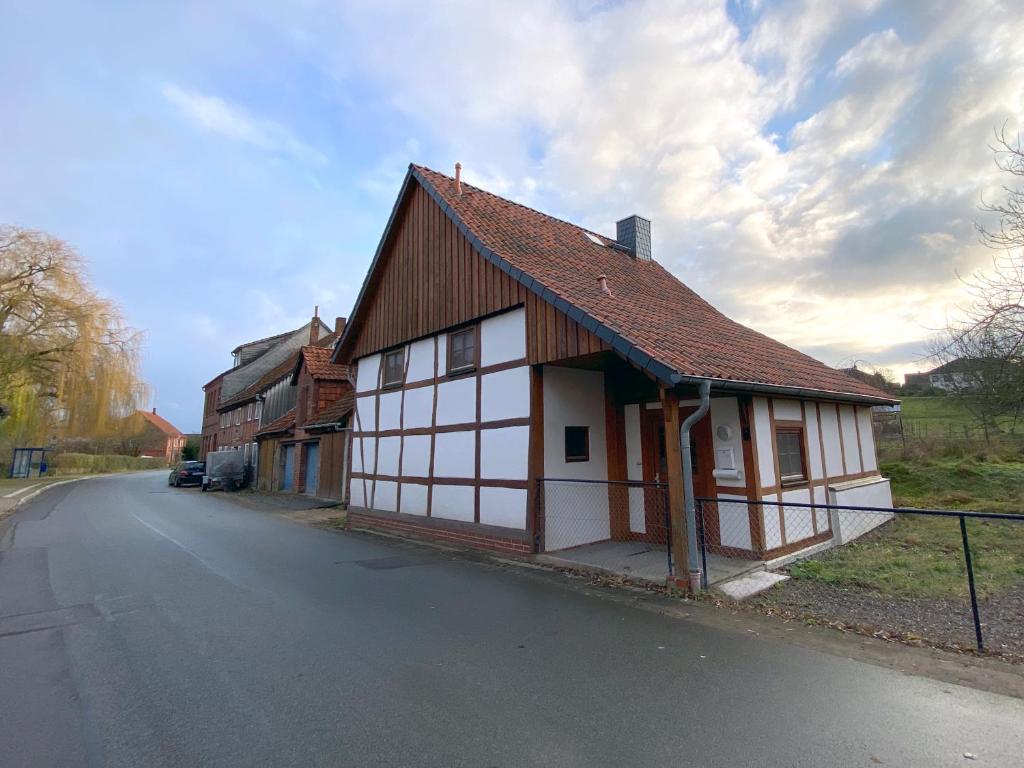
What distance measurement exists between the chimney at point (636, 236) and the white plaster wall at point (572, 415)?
6.16 m

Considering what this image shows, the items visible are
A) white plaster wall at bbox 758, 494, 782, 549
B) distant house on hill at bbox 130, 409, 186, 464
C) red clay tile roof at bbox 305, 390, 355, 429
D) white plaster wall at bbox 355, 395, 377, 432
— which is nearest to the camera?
white plaster wall at bbox 758, 494, 782, 549

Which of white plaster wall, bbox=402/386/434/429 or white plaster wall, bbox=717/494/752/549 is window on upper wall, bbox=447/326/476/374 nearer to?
white plaster wall, bbox=402/386/434/429

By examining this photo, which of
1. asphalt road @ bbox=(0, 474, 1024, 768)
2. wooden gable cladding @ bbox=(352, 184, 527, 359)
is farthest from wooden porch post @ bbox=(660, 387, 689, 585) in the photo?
wooden gable cladding @ bbox=(352, 184, 527, 359)

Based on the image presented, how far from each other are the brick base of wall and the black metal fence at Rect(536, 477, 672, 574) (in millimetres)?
570

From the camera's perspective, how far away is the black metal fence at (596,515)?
8797mm

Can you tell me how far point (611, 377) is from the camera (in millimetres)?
10227

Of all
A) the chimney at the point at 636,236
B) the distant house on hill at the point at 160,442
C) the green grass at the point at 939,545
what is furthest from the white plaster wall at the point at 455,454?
the distant house on hill at the point at 160,442

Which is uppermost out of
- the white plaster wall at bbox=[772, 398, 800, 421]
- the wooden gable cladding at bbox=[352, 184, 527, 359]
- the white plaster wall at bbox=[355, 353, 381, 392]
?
the wooden gable cladding at bbox=[352, 184, 527, 359]

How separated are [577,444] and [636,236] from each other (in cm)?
784

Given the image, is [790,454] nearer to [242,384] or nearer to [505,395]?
[505,395]

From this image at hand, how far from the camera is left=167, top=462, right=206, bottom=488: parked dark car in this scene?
96.0 feet

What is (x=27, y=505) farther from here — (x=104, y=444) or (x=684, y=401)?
(x=104, y=444)

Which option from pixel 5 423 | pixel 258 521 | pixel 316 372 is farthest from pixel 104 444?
pixel 258 521

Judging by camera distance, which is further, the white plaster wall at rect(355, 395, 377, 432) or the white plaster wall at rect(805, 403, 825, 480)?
the white plaster wall at rect(355, 395, 377, 432)
